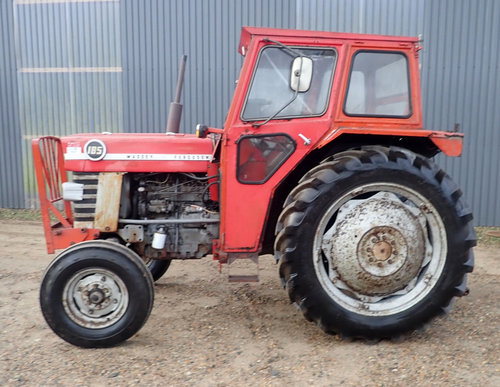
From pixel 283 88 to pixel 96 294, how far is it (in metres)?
2.00

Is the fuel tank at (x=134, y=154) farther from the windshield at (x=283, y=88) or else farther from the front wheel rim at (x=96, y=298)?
the front wheel rim at (x=96, y=298)

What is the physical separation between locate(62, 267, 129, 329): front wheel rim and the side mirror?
187cm

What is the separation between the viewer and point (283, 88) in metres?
3.28

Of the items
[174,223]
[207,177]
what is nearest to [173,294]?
[174,223]

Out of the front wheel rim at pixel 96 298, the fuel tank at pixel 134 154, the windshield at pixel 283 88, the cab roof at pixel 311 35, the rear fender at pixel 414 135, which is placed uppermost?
the cab roof at pixel 311 35

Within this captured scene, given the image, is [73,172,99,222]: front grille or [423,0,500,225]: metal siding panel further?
[423,0,500,225]: metal siding panel

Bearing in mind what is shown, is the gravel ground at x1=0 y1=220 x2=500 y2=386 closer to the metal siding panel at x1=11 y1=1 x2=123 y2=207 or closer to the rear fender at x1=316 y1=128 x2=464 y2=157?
the rear fender at x1=316 y1=128 x2=464 y2=157

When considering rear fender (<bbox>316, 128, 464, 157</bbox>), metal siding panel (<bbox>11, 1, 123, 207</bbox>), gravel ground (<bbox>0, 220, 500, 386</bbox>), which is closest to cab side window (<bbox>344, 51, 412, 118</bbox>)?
rear fender (<bbox>316, 128, 464, 157</bbox>)

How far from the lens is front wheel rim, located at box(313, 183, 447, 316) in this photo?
318 centimetres

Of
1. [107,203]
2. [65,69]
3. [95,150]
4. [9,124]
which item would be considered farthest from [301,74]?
[9,124]

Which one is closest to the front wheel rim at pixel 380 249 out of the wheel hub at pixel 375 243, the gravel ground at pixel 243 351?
the wheel hub at pixel 375 243

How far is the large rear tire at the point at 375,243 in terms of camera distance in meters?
3.07

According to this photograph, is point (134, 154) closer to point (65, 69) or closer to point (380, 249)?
point (380, 249)

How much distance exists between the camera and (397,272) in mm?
3203
